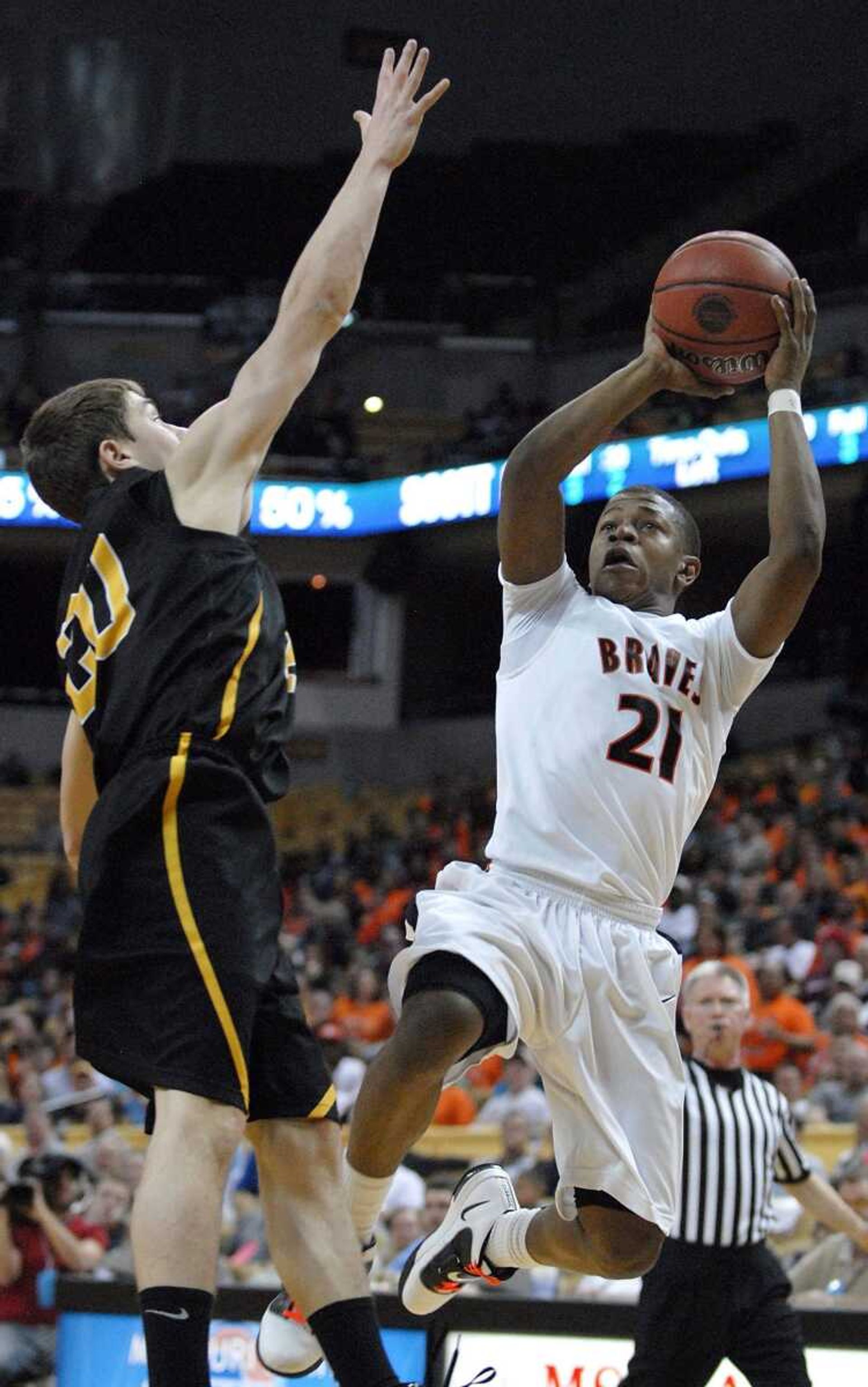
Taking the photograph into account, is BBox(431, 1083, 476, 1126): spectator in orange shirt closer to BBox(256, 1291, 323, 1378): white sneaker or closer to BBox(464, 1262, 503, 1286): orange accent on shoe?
BBox(464, 1262, 503, 1286): orange accent on shoe

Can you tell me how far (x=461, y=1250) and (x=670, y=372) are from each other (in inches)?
87.8

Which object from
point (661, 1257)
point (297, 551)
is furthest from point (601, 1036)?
point (297, 551)

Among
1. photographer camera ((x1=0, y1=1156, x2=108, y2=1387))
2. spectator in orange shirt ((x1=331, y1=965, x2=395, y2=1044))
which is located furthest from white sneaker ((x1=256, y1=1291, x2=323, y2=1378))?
spectator in orange shirt ((x1=331, y1=965, x2=395, y2=1044))

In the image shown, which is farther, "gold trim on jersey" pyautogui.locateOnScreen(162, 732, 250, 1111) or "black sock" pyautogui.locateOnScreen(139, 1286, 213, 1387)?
"gold trim on jersey" pyautogui.locateOnScreen(162, 732, 250, 1111)

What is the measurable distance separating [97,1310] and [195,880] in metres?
3.75

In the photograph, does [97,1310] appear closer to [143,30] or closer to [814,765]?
[814,765]

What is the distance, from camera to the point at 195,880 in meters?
3.39

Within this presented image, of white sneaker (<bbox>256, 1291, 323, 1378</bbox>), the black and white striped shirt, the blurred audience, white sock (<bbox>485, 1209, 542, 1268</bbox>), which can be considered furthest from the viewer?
the blurred audience

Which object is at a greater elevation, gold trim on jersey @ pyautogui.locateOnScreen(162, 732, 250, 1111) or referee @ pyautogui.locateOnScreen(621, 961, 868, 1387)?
gold trim on jersey @ pyautogui.locateOnScreen(162, 732, 250, 1111)

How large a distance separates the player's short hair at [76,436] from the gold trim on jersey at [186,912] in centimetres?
72

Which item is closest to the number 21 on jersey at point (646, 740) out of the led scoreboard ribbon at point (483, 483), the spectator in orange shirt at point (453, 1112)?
the spectator in orange shirt at point (453, 1112)

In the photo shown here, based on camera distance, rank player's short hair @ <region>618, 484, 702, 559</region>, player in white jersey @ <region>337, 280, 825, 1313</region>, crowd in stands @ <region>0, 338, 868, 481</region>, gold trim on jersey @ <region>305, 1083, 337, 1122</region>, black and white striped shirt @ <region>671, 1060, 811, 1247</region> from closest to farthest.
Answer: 1. gold trim on jersey @ <region>305, 1083, 337, 1122</region>
2. player in white jersey @ <region>337, 280, 825, 1313</region>
3. player's short hair @ <region>618, 484, 702, 559</region>
4. black and white striped shirt @ <region>671, 1060, 811, 1247</region>
5. crowd in stands @ <region>0, 338, 868, 481</region>

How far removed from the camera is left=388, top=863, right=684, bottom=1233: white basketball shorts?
4.34 metres

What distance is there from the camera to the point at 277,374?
141 inches
